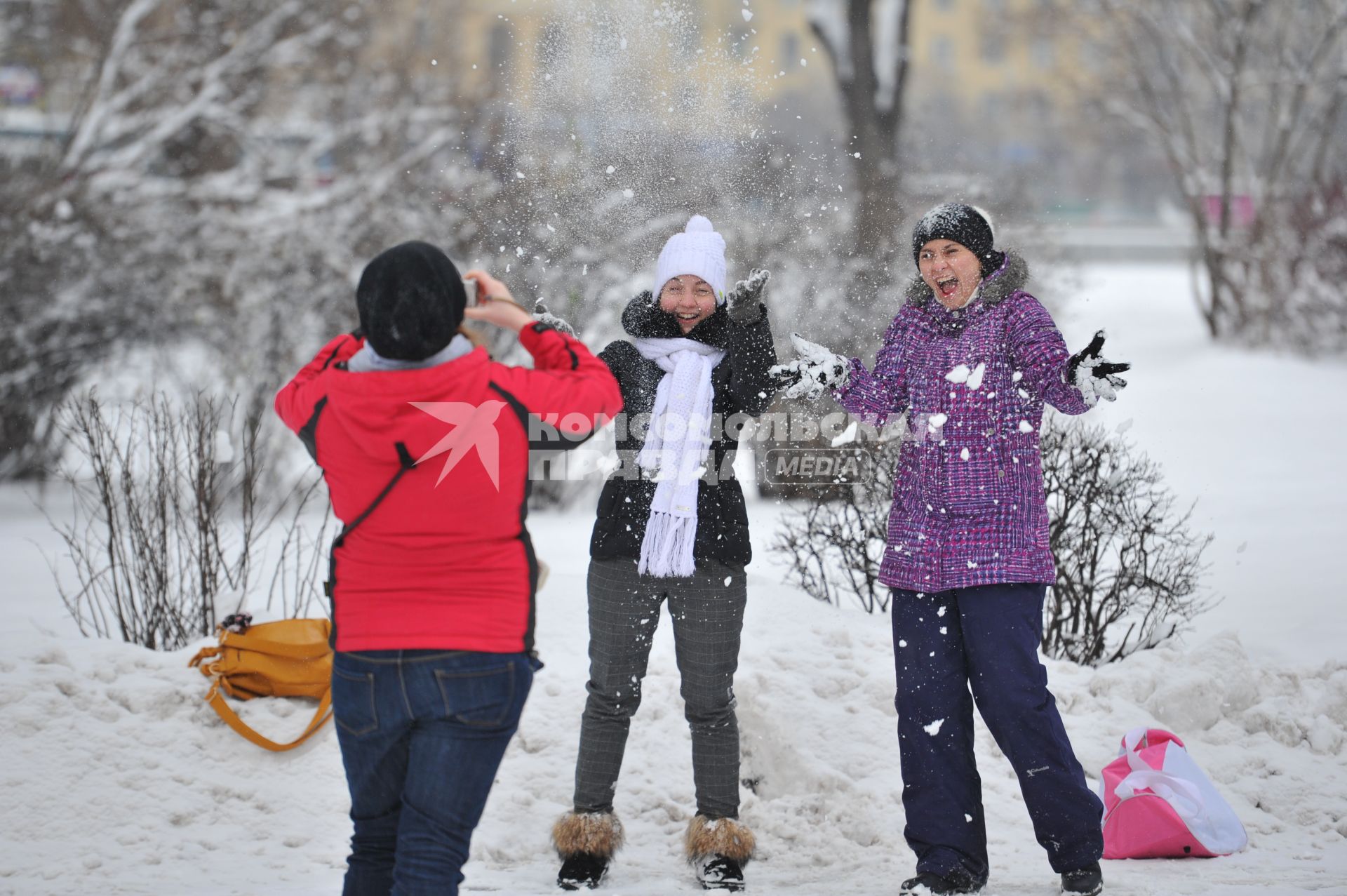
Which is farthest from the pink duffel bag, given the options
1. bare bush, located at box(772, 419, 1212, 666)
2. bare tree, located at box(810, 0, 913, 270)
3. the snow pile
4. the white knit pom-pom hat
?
bare tree, located at box(810, 0, 913, 270)

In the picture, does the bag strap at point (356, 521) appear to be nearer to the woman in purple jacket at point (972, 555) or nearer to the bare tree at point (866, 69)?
→ the woman in purple jacket at point (972, 555)

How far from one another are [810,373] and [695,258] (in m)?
0.44

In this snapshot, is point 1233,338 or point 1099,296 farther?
point 1099,296

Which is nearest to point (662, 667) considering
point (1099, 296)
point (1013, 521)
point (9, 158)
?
point (1013, 521)

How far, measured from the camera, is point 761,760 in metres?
4.29

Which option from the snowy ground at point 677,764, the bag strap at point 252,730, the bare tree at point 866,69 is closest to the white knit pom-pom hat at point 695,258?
the snowy ground at point 677,764

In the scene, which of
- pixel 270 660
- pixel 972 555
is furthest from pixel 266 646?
pixel 972 555

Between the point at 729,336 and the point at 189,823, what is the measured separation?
2233 millimetres

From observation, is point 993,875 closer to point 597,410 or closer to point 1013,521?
point 1013,521

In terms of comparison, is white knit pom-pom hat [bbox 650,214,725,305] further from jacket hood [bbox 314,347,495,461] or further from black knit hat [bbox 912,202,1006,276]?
jacket hood [bbox 314,347,495,461]

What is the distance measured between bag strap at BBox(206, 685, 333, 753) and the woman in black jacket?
3.44 ft

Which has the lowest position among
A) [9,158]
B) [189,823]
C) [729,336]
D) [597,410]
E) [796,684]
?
[189,823]

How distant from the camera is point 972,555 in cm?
322

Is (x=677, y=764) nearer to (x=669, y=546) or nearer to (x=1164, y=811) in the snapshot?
(x=669, y=546)
